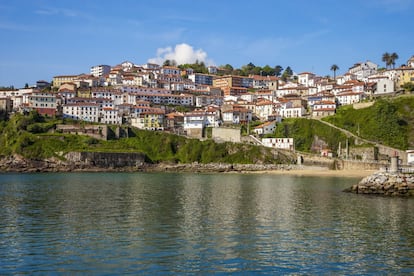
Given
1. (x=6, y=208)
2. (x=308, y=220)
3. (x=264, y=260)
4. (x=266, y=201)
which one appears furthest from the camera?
(x=266, y=201)

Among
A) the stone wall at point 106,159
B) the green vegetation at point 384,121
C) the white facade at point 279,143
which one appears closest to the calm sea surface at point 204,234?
the stone wall at point 106,159

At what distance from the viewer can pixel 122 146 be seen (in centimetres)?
9362

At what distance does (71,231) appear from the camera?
2531 centimetres

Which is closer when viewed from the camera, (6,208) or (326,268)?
(326,268)

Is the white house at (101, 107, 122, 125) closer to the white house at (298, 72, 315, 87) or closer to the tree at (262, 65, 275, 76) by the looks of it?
the white house at (298, 72, 315, 87)

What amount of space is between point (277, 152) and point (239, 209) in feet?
180

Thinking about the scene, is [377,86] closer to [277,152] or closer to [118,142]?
[277,152]

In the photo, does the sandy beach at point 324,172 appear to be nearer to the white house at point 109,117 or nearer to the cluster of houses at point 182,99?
the cluster of houses at point 182,99

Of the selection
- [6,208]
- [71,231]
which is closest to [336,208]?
[71,231]

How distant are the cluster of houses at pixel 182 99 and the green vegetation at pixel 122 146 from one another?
5.82 m

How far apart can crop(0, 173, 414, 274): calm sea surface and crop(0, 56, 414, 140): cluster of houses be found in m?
57.2

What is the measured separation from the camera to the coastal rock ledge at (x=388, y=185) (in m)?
45.8

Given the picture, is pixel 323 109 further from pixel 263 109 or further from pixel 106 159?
pixel 106 159

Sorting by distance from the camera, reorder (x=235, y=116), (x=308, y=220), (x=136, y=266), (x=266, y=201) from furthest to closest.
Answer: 1. (x=235, y=116)
2. (x=266, y=201)
3. (x=308, y=220)
4. (x=136, y=266)
